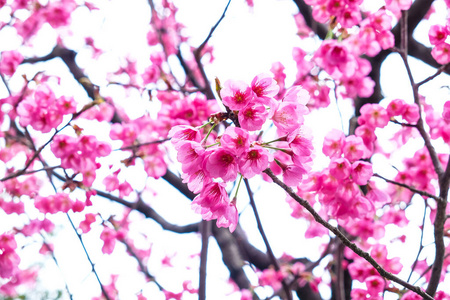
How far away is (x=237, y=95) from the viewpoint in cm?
109

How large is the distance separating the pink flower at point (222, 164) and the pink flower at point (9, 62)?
94.4 inches

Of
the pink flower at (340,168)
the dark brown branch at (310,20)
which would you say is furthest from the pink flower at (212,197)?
the dark brown branch at (310,20)

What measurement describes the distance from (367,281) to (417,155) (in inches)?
37.5

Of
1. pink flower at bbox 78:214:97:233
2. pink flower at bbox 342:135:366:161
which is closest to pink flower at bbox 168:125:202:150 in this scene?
pink flower at bbox 342:135:366:161

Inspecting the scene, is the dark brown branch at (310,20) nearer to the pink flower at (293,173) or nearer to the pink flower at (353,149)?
the pink flower at (353,149)

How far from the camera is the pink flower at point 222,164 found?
104 centimetres

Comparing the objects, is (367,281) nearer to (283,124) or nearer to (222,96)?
(283,124)

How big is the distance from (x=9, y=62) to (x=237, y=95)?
2.39 metres

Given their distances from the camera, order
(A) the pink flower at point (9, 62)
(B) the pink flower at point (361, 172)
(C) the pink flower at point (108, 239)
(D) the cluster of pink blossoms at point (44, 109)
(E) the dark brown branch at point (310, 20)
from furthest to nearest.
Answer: (E) the dark brown branch at point (310, 20) < (A) the pink flower at point (9, 62) < (C) the pink flower at point (108, 239) < (D) the cluster of pink blossoms at point (44, 109) < (B) the pink flower at point (361, 172)

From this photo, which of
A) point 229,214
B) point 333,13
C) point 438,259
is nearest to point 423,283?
point 438,259

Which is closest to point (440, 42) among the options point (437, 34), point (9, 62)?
point (437, 34)

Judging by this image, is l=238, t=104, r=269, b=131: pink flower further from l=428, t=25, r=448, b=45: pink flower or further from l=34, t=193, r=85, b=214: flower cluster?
l=34, t=193, r=85, b=214: flower cluster

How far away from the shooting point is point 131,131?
9.27 feet

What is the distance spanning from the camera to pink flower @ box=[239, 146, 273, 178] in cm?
104
